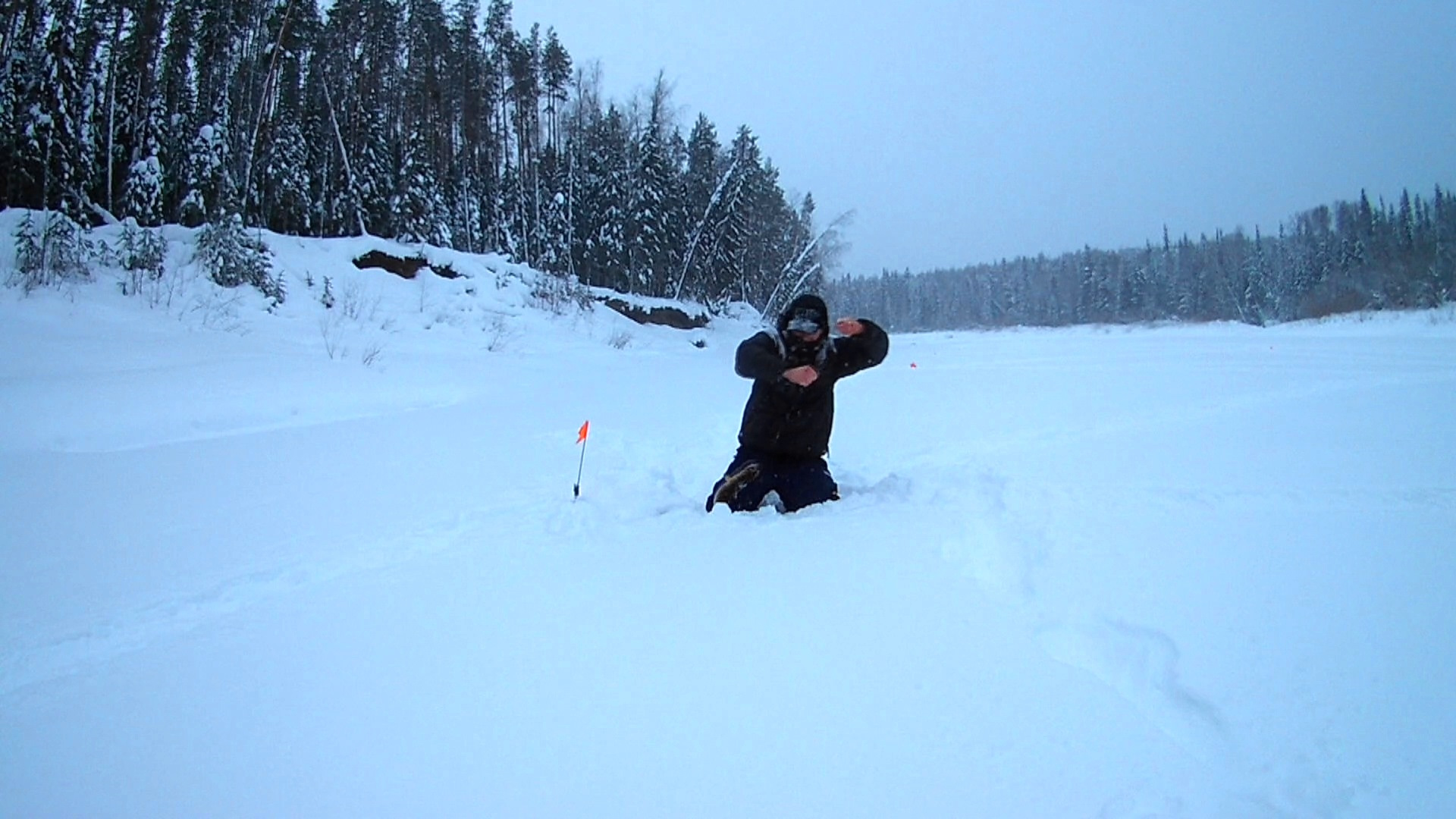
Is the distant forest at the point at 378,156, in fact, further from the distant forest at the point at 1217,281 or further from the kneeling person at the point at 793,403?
the kneeling person at the point at 793,403

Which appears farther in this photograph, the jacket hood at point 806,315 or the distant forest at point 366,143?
the distant forest at point 366,143

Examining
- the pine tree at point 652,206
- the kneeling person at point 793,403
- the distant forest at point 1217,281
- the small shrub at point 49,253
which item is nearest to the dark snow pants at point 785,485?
the kneeling person at point 793,403

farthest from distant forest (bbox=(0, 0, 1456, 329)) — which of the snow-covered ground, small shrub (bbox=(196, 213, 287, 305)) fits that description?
the snow-covered ground

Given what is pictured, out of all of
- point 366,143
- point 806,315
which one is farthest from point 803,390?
point 366,143

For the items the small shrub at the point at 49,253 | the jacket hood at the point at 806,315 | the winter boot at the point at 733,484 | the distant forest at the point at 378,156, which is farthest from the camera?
the distant forest at the point at 378,156

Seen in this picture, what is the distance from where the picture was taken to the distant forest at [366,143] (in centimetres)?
1568

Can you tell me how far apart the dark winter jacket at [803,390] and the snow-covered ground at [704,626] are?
1.74 ft

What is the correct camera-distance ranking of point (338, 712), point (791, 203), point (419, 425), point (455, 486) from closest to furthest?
point (338, 712) → point (455, 486) → point (419, 425) → point (791, 203)

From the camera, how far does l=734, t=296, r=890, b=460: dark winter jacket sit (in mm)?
4102

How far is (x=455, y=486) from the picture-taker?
3859 mm

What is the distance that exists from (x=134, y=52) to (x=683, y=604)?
27204 mm

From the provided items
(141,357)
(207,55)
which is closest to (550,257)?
(207,55)

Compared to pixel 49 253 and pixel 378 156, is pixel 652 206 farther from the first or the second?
pixel 49 253

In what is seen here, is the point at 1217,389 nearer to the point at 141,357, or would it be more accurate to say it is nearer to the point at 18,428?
the point at 18,428
